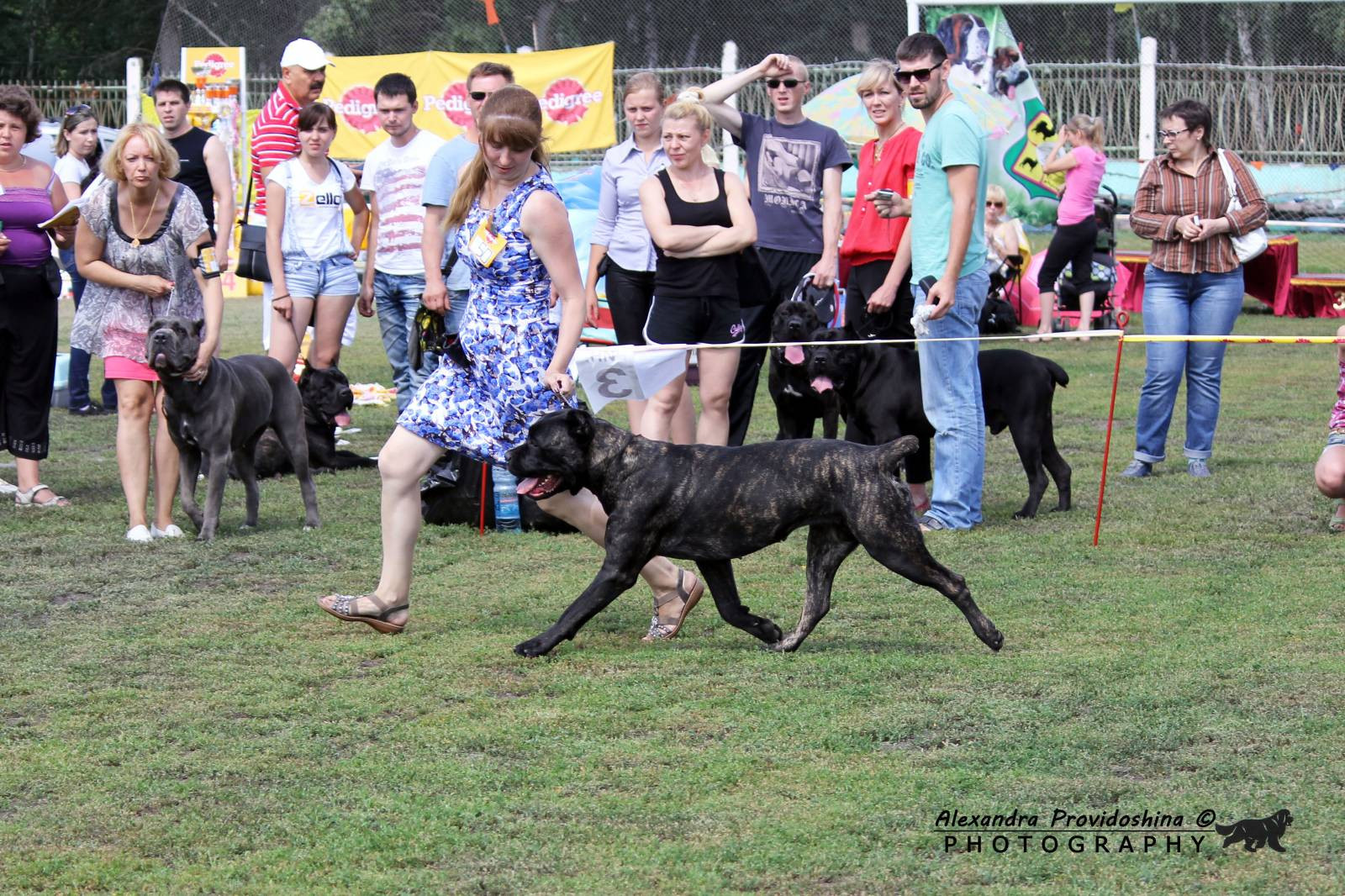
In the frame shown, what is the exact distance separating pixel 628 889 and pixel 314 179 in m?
5.98

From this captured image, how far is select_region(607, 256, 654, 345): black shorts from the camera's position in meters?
7.25

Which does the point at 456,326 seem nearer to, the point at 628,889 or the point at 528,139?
the point at 528,139

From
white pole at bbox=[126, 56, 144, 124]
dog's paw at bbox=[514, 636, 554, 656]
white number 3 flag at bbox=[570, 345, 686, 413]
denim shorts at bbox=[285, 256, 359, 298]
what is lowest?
dog's paw at bbox=[514, 636, 554, 656]

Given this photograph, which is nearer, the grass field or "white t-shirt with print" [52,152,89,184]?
the grass field

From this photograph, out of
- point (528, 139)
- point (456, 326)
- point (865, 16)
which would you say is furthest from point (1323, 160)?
point (528, 139)

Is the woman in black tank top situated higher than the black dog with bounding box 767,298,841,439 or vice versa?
the woman in black tank top

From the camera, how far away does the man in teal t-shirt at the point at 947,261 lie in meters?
6.58

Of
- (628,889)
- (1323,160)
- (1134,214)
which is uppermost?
(1323,160)

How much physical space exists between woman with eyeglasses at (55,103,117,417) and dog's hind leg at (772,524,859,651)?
681 cm

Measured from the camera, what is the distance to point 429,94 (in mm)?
17969

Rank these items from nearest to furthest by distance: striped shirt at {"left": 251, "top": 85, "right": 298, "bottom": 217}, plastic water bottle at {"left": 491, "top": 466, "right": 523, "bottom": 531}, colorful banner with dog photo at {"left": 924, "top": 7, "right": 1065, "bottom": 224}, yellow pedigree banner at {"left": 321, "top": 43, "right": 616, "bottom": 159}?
plastic water bottle at {"left": 491, "top": 466, "right": 523, "bottom": 531}
striped shirt at {"left": 251, "top": 85, "right": 298, "bottom": 217}
colorful banner with dog photo at {"left": 924, "top": 7, "right": 1065, "bottom": 224}
yellow pedigree banner at {"left": 321, "top": 43, "right": 616, "bottom": 159}

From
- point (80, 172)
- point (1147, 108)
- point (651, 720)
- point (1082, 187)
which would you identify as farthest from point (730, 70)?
point (651, 720)

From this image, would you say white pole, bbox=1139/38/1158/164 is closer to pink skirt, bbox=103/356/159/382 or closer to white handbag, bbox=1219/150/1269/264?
white handbag, bbox=1219/150/1269/264

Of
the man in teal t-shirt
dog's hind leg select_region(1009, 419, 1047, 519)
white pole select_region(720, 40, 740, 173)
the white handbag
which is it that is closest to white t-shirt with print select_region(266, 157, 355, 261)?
the man in teal t-shirt
